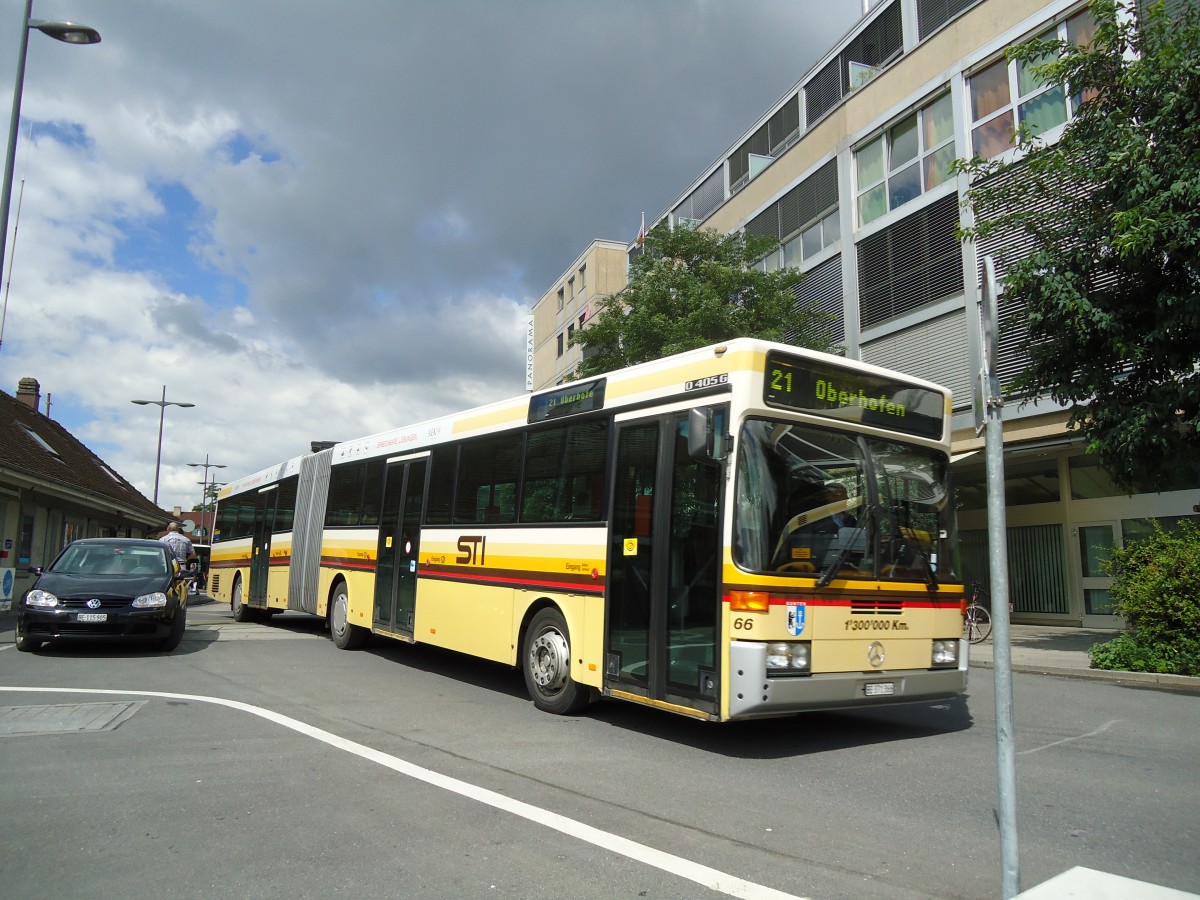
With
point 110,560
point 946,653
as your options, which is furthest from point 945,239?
point 110,560

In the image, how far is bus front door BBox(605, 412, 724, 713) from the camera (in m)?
6.67

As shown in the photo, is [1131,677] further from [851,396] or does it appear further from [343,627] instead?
[343,627]

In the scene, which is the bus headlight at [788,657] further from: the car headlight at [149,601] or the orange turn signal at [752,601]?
the car headlight at [149,601]

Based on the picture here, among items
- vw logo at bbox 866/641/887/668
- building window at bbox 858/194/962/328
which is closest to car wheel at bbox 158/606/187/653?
vw logo at bbox 866/641/887/668

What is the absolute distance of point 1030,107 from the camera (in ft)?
64.0

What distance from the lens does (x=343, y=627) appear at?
13.7 meters

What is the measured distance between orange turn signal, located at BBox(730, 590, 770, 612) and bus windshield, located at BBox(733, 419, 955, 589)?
7.0 inches

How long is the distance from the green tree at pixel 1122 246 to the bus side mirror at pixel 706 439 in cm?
740

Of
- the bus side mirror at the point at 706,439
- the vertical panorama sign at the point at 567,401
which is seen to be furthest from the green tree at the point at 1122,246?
the bus side mirror at the point at 706,439

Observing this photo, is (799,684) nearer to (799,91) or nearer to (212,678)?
(212,678)

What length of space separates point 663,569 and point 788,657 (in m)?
1.27

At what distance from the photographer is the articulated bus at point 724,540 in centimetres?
648

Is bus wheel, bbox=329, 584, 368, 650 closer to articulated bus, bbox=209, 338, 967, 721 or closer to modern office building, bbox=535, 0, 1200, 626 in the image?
articulated bus, bbox=209, 338, 967, 721

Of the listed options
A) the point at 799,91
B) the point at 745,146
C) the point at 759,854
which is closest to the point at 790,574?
the point at 759,854
